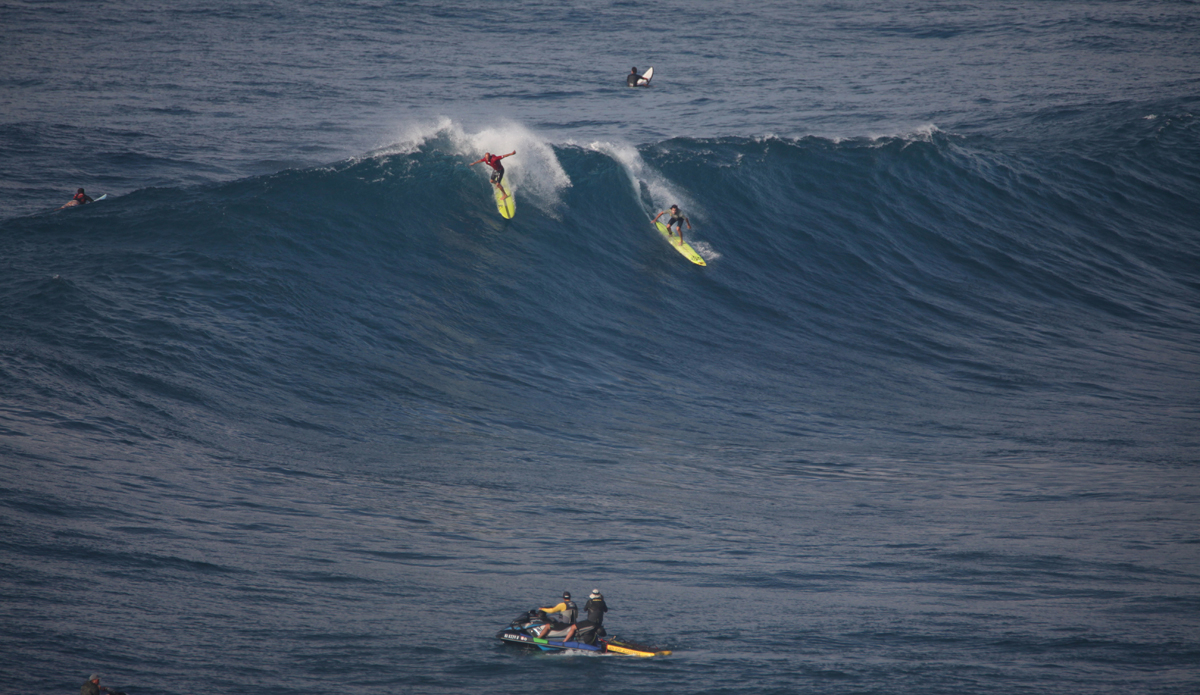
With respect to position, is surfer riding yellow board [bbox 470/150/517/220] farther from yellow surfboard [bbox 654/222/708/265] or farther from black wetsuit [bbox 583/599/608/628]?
black wetsuit [bbox 583/599/608/628]

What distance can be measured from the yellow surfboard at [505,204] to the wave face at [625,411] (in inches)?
10.0

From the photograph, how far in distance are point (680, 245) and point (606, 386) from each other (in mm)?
6842

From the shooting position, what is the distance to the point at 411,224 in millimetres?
23391

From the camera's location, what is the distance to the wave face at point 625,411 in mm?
11367

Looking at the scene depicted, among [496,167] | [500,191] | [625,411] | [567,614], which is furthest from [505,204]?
[567,614]

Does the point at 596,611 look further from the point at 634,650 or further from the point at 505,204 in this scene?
the point at 505,204

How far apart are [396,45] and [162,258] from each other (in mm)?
29049

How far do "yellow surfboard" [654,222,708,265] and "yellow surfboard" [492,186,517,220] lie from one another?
390 cm

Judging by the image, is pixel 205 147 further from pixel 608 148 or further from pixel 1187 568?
pixel 1187 568

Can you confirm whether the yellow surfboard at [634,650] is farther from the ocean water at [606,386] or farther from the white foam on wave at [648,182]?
the white foam on wave at [648,182]

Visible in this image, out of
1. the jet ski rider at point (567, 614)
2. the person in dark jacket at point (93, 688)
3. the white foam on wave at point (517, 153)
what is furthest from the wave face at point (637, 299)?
the person in dark jacket at point (93, 688)

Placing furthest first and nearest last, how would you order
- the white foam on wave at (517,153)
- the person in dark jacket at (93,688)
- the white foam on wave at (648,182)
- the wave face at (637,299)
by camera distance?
the white foam on wave at (648,182) → the white foam on wave at (517,153) → the wave face at (637,299) → the person in dark jacket at (93,688)

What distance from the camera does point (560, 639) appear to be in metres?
11.3

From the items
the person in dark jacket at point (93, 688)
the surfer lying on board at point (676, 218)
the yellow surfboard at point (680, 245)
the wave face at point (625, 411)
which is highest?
the surfer lying on board at point (676, 218)
